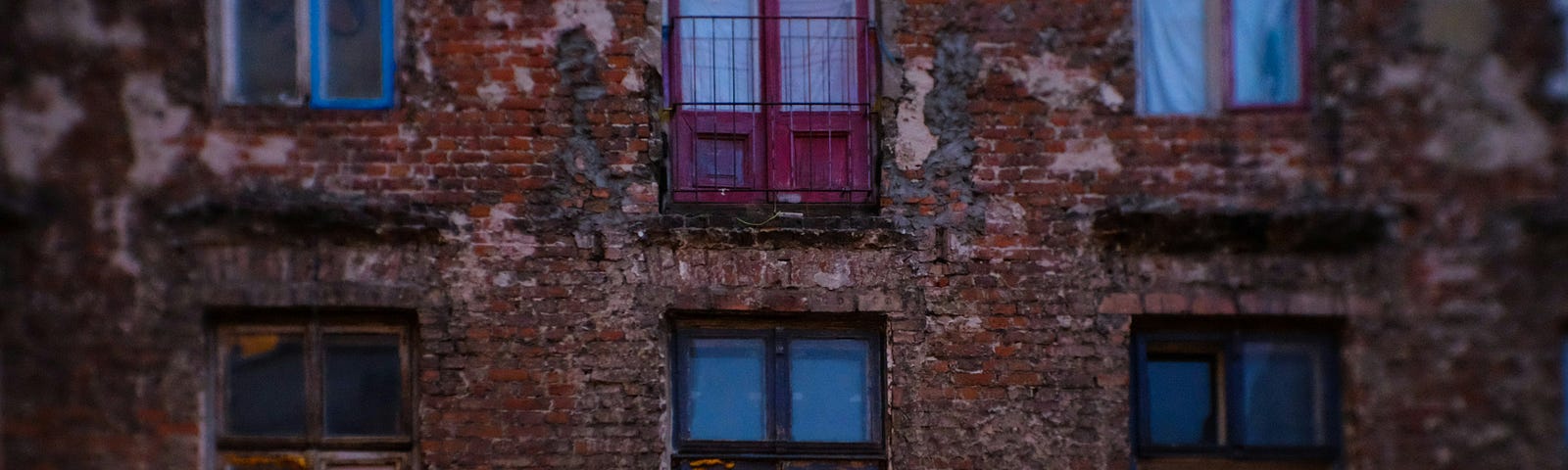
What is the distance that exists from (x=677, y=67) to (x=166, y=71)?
2.48 metres

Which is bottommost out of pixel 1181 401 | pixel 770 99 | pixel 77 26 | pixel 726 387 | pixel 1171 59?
pixel 1181 401

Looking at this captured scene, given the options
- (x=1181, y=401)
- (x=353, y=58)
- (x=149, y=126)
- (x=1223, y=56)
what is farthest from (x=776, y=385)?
(x=149, y=126)

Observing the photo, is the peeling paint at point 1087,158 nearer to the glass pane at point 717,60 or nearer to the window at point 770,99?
the window at point 770,99

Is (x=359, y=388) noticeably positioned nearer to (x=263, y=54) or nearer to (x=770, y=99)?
(x=263, y=54)

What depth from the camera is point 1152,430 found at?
5164 mm

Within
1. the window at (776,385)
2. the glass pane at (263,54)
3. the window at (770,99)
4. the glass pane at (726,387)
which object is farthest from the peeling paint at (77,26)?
the glass pane at (726,387)

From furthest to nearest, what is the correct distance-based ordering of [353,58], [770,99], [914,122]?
[770,99], [353,58], [914,122]

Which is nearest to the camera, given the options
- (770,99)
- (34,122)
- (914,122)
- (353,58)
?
(34,122)

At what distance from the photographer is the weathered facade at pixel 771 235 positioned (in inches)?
193

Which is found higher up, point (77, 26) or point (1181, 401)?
point (77, 26)

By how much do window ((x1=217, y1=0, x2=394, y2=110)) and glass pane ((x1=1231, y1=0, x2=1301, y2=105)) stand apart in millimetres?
4301

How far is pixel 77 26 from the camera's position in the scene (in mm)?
4973

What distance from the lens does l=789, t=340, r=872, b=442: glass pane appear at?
205 inches

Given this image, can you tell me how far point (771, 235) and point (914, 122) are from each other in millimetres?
901
